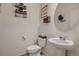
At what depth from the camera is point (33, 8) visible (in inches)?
77.2

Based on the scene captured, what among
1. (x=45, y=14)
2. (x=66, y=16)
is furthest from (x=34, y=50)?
(x=66, y=16)

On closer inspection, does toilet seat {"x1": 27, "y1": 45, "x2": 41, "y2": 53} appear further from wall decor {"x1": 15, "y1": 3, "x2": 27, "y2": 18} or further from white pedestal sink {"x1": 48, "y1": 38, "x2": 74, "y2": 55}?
wall decor {"x1": 15, "y1": 3, "x2": 27, "y2": 18}

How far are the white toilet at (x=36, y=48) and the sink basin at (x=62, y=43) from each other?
0.12 m

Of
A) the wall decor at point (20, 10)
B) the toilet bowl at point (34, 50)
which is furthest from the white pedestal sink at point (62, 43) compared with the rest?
the wall decor at point (20, 10)

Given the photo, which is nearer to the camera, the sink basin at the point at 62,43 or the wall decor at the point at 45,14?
the sink basin at the point at 62,43

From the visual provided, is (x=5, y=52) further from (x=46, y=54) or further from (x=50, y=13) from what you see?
(x=50, y=13)

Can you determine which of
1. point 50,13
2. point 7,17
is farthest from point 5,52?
point 50,13

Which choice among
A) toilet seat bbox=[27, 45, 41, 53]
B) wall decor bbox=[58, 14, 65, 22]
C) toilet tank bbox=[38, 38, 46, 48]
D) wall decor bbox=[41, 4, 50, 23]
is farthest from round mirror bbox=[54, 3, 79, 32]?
toilet seat bbox=[27, 45, 41, 53]

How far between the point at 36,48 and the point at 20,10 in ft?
2.04

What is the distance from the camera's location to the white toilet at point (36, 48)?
1.95 m

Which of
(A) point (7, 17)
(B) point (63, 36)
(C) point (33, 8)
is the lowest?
(B) point (63, 36)

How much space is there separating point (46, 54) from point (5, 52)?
618mm

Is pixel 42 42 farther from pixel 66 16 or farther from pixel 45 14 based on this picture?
pixel 66 16

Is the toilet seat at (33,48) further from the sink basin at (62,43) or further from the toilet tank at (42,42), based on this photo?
the sink basin at (62,43)
